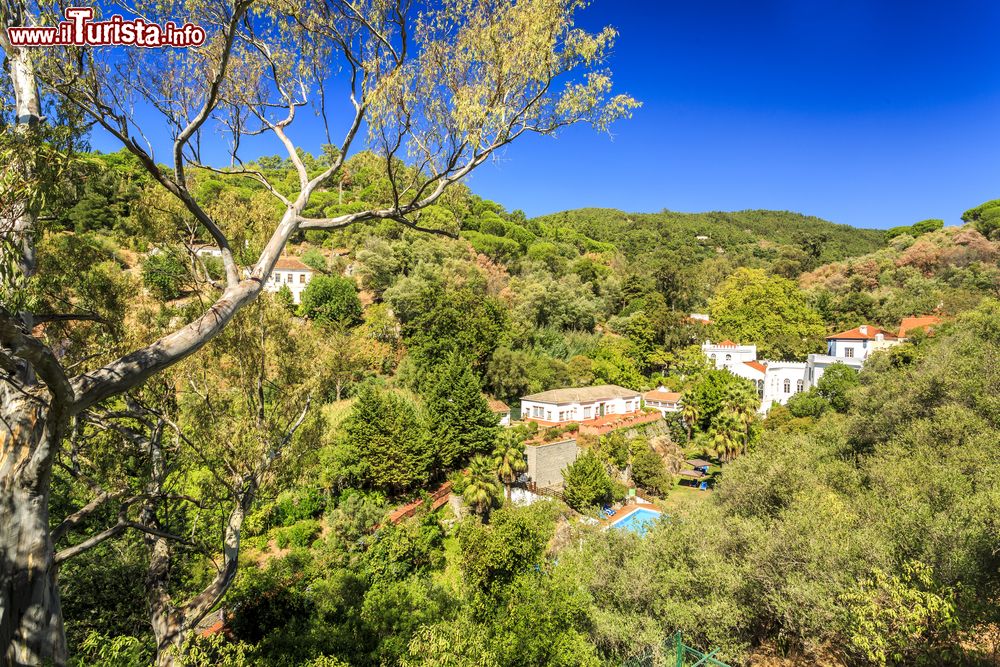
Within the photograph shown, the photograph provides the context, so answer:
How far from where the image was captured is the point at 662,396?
33469 mm

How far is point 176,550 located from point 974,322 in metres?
35.9

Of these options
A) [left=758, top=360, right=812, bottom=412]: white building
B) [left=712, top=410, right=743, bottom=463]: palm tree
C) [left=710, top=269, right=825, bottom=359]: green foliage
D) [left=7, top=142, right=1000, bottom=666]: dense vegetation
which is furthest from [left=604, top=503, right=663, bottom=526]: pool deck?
[left=710, top=269, right=825, bottom=359]: green foliage

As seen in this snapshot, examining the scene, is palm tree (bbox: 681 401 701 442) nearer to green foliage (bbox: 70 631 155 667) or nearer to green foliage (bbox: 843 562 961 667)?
green foliage (bbox: 843 562 961 667)

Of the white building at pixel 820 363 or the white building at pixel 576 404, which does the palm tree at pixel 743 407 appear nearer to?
the white building at pixel 576 404

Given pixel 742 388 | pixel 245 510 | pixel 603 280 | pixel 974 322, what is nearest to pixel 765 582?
pixel 245 510

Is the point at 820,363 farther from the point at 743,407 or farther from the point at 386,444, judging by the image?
the point at 386,444

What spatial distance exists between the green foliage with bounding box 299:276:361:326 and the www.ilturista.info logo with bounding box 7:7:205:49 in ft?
87.4

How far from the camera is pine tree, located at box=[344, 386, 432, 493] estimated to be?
1811cm

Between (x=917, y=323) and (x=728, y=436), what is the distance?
22.3m

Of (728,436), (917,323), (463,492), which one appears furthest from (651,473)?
(917,323)

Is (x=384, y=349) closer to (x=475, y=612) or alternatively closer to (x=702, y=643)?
(x=475, y=612)

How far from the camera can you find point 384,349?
28938 millimetres

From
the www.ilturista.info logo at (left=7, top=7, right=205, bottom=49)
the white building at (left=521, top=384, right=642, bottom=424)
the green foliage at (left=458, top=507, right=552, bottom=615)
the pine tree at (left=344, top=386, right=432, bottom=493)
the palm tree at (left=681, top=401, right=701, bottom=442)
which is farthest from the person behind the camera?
the palm tree at (left=681, top=401, right=701, bottom=442)

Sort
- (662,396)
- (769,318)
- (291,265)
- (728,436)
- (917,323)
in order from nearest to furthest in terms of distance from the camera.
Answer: (728,436), (662,396), (917,323), (291,265), (769,318)
